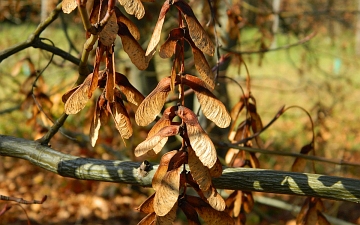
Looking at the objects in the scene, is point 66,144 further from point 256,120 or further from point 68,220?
point 256,120

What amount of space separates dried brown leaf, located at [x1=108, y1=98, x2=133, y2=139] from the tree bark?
0.29 meters

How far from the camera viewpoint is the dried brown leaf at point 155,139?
2.81 ft

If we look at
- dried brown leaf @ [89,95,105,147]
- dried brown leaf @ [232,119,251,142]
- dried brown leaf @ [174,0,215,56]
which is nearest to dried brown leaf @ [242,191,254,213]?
dried brown leaf @ [232,119,251,142]

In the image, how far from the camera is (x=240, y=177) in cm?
127

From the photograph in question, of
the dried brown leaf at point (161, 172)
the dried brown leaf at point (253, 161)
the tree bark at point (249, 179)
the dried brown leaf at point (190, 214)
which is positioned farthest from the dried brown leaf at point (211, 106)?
the dried brown leaf at point (253, 161)

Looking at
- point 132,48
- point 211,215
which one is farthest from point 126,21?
point 211,215

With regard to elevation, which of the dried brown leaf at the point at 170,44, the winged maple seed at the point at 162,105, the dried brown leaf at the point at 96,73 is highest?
the dried brown leaf at the point at 170,44

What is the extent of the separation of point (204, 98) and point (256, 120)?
80 centimetres

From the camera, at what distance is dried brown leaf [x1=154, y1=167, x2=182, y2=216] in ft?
2.82

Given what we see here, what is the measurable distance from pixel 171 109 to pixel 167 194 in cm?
16

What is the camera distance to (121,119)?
1.00 metres

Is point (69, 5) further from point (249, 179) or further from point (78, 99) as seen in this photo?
point (249, 179)

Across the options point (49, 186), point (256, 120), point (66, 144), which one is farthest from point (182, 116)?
point (66, 144)

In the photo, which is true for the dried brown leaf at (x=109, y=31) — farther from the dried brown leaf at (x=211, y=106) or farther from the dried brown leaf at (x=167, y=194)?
the dried brown leaf at (x=167, y=194)
